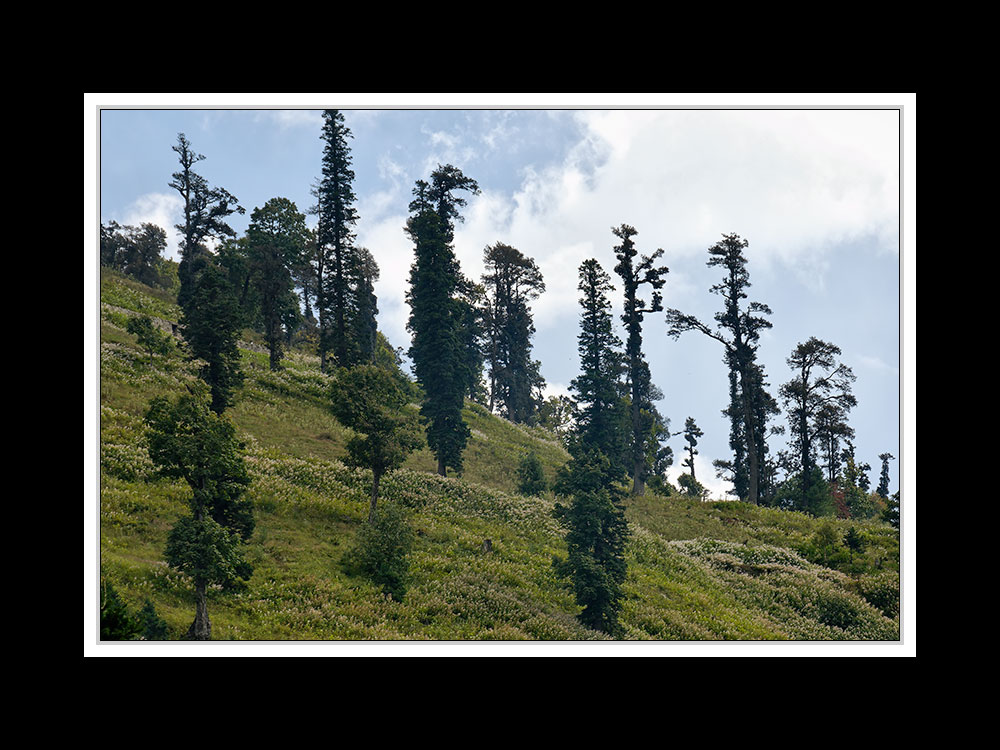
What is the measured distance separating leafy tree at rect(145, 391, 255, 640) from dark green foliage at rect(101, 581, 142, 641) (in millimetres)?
2291

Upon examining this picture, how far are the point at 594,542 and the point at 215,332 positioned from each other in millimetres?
15389

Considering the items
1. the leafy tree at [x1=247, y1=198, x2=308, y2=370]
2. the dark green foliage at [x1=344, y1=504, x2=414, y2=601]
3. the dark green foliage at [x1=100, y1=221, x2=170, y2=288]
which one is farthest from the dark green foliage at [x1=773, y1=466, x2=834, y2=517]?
the dark green foliage at [x1=100, y1=221, x2=170, y2=288]

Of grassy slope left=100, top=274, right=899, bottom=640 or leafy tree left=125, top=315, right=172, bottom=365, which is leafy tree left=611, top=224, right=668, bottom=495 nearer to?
grassy slope left=100, top=274, right=899, bottom=640

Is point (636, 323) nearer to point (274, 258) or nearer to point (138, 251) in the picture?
point (274, 258)

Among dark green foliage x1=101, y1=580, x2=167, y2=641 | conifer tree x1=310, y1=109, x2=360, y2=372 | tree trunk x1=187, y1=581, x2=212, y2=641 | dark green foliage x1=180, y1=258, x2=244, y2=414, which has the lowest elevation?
tree trunk x1=187, y1=581, x2=212, y2=641

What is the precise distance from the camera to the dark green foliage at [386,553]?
2091cm

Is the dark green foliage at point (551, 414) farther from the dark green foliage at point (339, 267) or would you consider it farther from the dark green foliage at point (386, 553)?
the dark green foliage at point (386, 553)

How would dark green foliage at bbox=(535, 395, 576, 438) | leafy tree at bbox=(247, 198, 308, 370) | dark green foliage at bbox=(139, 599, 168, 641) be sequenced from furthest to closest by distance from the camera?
dark green foliage at bbox=(535, 395, 576, 438) → leafy tree at bbox=(247, 198, 308, 370) → dark green foliage at bbox=(139, 599, 168, 641)

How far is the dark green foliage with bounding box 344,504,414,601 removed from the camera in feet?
68.6

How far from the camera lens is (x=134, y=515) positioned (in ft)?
72.4

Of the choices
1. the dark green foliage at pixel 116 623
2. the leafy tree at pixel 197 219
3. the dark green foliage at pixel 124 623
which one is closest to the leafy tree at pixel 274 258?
the leafy tree at pixel 197 219
